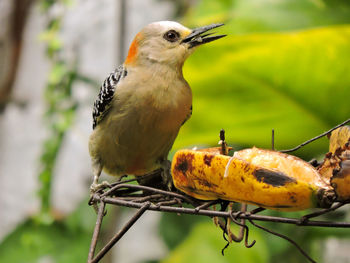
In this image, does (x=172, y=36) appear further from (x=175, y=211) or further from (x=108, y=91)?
(x=175, y=211)

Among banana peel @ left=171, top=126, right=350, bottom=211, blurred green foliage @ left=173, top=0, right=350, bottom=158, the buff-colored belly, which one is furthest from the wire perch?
blurred green foliage @ left=173, top=0, right=350, bottom=158

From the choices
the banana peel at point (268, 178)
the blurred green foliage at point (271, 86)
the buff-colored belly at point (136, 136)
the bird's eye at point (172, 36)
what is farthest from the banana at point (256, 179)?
the blurred green foliage at point (271, 86)

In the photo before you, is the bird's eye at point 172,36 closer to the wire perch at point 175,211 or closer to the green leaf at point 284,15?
the wire perch at point 175,211

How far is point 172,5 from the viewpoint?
10.6 feet

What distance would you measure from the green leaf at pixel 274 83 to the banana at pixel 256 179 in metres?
0.88

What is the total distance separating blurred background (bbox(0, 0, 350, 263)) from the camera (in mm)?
1597

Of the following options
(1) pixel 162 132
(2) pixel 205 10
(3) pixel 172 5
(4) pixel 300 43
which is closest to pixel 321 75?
(4) pixel 300 43

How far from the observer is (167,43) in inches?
45.1

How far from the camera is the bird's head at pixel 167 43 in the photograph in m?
1.12

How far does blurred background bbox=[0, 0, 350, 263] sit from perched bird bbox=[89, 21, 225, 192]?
459mm

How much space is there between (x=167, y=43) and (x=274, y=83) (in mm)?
589

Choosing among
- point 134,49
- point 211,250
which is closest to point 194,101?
point 134,49

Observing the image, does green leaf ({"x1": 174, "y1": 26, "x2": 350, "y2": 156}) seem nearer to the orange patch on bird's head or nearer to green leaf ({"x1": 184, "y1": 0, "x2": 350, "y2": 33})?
green leaf ({"x1": 184, "y1": 0, "x2": 350, "y2": 33})

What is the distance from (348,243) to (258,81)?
1.25m
